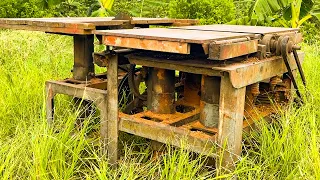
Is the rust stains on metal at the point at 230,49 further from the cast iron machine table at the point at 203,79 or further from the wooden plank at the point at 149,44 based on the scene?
the wooden plank at the point at 149,44

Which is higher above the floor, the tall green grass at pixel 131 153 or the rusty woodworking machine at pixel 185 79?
the rusty woodworking machine at pixel 185 79

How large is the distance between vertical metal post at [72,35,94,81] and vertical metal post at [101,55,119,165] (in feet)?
2.33

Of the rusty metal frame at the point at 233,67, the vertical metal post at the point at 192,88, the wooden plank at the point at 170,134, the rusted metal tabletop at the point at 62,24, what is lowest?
the wooden plank at the point at 170,134

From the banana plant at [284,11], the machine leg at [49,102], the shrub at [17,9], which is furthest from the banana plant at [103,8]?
the machine leg at [49,102]

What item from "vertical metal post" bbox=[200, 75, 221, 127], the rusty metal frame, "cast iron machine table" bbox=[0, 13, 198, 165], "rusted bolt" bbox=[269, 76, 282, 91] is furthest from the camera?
"rusted bolt" bbox=[269, 76, 282, 91]

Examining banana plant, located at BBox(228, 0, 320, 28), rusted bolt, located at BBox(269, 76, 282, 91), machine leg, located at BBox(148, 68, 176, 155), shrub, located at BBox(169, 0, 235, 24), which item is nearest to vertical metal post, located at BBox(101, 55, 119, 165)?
machine leg, located at BBox(148, 68, 176, 155)

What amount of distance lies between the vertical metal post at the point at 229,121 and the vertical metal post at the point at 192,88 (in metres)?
0.88

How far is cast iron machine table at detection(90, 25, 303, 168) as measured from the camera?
2543 mm

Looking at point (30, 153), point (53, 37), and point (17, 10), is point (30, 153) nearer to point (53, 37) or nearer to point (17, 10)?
point (53, 37)

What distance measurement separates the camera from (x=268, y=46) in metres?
2.93

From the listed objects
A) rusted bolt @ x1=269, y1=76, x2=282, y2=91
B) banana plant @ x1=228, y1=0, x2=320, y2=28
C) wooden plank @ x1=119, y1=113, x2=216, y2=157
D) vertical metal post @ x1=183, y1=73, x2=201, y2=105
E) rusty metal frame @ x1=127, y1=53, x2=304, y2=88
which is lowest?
wooden plank @ x1=119, y1=113, x2=216, y2=157

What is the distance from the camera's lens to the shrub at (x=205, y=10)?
8.61 meters

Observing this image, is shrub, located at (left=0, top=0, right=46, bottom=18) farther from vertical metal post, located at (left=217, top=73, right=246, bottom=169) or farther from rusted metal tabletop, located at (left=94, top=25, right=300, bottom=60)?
vertical metal post, located at (left=217, top=73, right=246, bottom=169)

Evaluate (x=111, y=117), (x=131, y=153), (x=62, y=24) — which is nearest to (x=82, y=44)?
(x=62, y=24)
